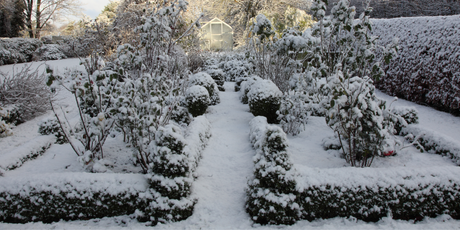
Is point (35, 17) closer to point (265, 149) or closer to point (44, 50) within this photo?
point (44, 50)

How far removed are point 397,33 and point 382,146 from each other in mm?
5795

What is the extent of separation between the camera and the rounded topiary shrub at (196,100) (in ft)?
16.1

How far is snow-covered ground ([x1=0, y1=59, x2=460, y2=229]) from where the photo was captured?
212 centimetres

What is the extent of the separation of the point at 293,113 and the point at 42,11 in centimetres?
2560

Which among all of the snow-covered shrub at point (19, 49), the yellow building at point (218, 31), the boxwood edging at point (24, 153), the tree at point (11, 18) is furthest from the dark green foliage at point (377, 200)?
the yellow building at point (218, 31)

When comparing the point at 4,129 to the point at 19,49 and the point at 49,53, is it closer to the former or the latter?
the point at 19,49

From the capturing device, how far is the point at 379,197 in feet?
7.04

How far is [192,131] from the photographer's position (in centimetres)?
349

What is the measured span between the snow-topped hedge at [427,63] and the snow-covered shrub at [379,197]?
3.96 m

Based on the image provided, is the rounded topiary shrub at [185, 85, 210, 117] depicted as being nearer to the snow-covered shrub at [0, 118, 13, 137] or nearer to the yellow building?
the snow-covered shrub at [0, 118, 13, 137]

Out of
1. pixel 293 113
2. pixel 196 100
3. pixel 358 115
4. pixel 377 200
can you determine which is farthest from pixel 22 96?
pixel 377 200

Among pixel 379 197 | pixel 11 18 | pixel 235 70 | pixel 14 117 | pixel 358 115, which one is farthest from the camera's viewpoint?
pixel 11 18

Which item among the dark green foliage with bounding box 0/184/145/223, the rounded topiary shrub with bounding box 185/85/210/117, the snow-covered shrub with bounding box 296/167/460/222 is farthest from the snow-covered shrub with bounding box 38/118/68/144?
the snow-covered shrub with bounding box 296/167/460/222

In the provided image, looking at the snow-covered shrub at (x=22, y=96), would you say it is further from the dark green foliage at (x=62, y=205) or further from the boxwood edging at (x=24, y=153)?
the dark green foliage at (x=62, y=205)
